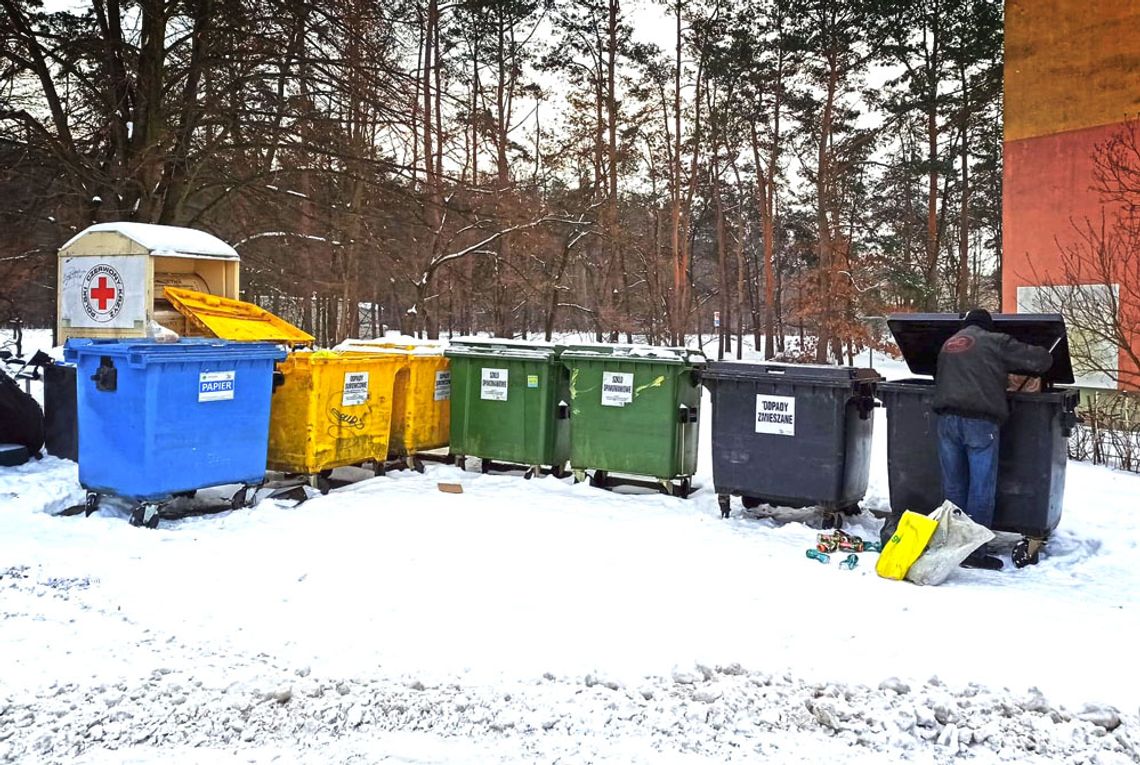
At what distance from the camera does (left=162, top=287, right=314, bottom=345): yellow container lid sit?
7008mm

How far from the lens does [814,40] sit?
2442cm

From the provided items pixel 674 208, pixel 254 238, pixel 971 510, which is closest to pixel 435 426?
pixel 971 510

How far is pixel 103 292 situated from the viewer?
7480mm

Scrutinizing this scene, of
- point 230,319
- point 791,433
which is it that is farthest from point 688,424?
point 230,319

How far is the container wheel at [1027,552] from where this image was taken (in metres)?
5.37

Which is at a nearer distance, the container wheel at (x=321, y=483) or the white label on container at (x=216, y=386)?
the white label on container at (x=216, y=386)

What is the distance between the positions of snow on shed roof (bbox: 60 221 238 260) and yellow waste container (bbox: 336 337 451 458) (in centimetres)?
142

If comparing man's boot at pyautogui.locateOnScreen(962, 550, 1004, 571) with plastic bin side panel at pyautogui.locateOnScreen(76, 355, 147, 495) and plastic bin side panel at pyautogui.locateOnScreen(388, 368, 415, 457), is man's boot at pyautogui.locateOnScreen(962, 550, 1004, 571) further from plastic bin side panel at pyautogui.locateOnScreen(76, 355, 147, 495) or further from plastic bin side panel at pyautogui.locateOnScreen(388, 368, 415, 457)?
plastic bin side panel at pyautogui.locateOnScreen(76, 355, 147, 495)

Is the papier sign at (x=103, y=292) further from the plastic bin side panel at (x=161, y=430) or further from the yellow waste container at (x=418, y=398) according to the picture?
the yellow waste container at (x=418, y=398)

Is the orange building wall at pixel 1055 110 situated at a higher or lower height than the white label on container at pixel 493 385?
higher

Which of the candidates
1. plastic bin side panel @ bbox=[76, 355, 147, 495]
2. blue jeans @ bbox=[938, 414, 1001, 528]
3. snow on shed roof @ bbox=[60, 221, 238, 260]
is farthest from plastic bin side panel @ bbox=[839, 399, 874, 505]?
snow on shed roof @ bbox=[60, 221, 238, 260]

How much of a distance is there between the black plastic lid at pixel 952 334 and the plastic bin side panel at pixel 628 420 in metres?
1.85

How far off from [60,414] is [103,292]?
1.49 m

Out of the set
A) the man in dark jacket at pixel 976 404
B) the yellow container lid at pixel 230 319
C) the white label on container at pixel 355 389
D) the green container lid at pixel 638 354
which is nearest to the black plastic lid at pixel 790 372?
the green container lid at pixel 638 354
